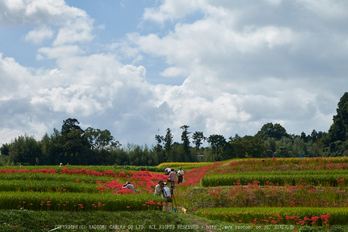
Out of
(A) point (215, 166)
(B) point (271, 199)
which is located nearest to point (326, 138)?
(A) point (215, 166)

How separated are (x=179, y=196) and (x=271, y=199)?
6.90m

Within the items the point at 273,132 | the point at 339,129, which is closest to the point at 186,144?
the point at 339,129

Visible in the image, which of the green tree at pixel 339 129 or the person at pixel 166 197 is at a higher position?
the green tree at pixel 339 129

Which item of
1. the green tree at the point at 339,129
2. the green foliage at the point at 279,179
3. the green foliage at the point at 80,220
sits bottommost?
the green foliage at the point at 80,220

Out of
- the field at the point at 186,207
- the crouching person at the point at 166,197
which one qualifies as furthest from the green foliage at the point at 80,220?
the crouching person at the point at 166,197

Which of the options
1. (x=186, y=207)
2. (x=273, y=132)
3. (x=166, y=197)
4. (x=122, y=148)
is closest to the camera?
(x=166, y=197)

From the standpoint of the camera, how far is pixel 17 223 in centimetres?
1548

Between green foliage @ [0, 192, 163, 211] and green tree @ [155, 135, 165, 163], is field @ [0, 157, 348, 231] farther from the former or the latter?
green tree @ [155, 135, 165, 163]

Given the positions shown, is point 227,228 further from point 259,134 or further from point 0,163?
point 259,134

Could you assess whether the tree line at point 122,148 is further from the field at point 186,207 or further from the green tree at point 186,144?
the field at point 186,207

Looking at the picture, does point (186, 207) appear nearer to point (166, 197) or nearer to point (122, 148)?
point (166, 197)

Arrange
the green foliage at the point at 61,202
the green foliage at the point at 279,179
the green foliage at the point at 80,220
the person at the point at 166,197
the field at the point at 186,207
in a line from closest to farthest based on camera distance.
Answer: the green foliage at the point at 80,220 < the field at the point at 186,207 < the green foliage at the point at 61,202 < the person at the point at 166,197 < the green foliage at the point at 279,179

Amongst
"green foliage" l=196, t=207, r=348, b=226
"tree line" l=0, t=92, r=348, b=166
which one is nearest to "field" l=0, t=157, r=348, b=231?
"green foliage" l=196, t=207, r=348, b=226

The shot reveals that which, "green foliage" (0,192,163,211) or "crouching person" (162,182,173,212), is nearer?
"green foliage" (0,192,163,211)
